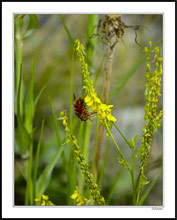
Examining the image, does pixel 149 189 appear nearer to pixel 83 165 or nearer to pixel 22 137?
pixel 83 165

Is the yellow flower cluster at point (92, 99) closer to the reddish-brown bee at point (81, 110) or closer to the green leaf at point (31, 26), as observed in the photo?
the reddish-brown bee at point (81, 110)

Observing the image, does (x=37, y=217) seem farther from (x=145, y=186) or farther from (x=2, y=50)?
(x=2, y=50)

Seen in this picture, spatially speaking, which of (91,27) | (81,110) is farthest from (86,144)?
(91,27)

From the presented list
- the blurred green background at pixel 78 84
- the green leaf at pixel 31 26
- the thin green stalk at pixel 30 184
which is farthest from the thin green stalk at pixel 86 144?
the green leaf at pixel 31 26

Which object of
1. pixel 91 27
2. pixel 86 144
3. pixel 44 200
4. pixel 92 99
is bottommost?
pixel 44 200

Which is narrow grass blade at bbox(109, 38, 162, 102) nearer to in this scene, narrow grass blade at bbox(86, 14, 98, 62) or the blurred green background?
the blurred green background
